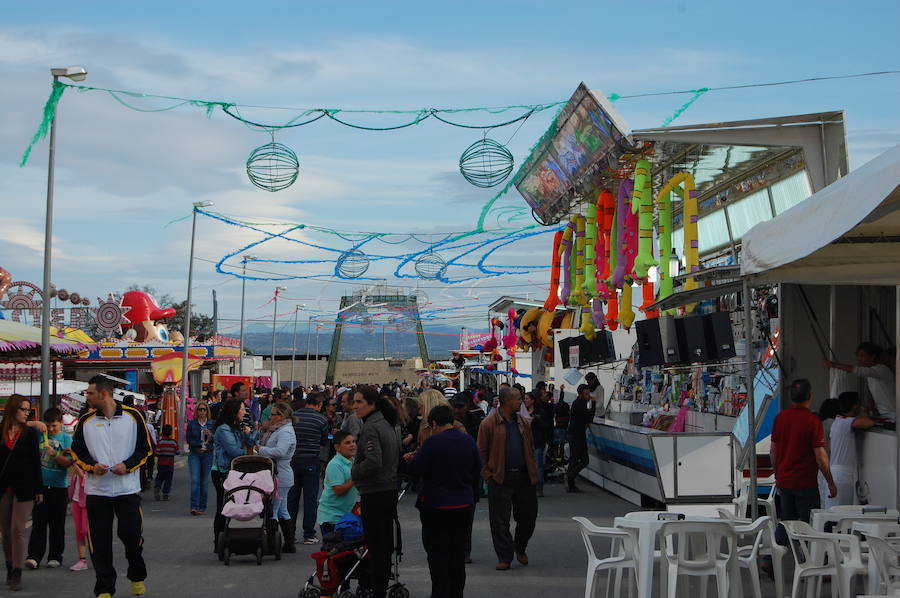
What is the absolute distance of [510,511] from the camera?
11.2 meters

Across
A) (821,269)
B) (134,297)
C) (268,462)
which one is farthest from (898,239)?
(134,297)

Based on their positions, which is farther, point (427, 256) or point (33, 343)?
point (427, 256)

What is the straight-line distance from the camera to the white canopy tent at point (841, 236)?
626 centimetres

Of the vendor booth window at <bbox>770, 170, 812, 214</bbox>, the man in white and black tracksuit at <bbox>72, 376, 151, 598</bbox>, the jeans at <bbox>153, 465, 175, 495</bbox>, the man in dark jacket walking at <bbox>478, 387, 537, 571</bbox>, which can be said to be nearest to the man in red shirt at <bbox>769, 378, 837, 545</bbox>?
the man in dark jacket walking at <bbox>478, 387, 537, 571</bbox>

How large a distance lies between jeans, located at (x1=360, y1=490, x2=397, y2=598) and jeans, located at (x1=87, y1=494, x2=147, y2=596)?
2072mm

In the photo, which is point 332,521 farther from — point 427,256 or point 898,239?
point 427,256

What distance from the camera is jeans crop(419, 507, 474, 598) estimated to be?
28.9 feet

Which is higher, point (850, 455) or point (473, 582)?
point (850, 455)

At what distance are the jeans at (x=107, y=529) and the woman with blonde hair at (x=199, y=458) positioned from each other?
6783 mm

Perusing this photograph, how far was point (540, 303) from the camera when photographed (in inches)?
1547

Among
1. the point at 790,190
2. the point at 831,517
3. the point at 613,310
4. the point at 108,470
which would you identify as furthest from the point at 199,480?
the point at 831,517

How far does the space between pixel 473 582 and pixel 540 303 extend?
29.1 metres

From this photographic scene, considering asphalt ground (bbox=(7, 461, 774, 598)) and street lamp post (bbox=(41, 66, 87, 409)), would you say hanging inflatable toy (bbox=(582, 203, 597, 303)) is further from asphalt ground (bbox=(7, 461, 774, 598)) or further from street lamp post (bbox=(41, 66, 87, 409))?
street lamp post (bbox=(41, 66, 87, 409))

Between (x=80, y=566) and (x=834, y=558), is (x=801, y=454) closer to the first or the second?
(x=834, y=558)
